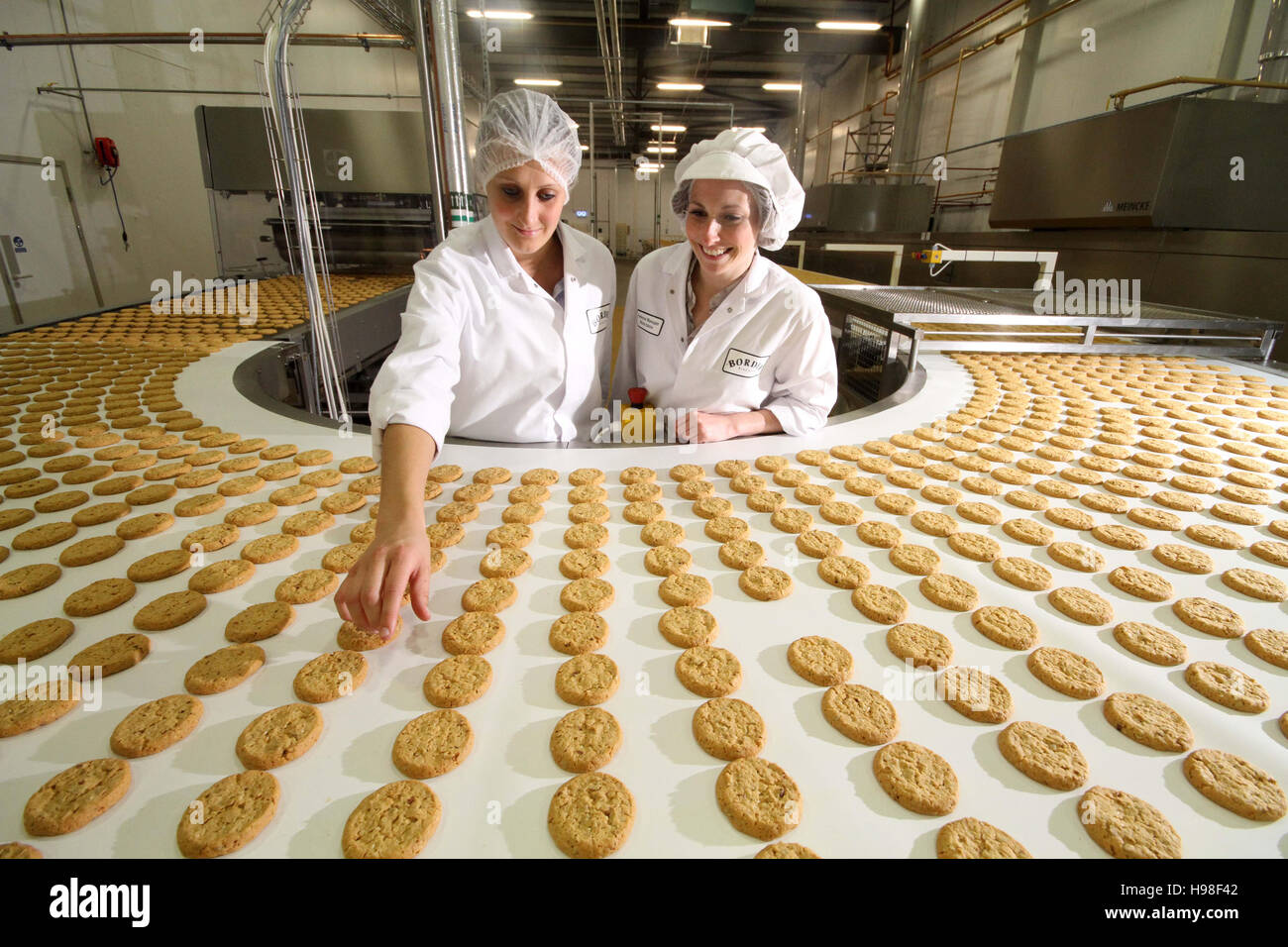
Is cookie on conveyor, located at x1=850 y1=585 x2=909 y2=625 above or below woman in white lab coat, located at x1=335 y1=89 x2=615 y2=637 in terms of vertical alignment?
below

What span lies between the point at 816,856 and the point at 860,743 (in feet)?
0.65

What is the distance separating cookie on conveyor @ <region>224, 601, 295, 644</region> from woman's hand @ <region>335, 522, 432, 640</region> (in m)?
0.16

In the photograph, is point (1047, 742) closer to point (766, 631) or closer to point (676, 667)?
point (766, 631)

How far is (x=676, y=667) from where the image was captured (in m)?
0.89

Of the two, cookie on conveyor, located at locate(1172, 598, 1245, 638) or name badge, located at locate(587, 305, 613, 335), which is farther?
name badge, located at locate(587, 305, 613, 335)

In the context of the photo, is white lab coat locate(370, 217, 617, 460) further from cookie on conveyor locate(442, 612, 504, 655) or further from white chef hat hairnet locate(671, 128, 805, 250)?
cookie on conveyor locate(442, 612, 504, 655)

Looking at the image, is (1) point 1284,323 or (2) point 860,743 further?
(1) point 1284,323

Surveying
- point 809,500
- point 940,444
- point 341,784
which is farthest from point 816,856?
point 940,444

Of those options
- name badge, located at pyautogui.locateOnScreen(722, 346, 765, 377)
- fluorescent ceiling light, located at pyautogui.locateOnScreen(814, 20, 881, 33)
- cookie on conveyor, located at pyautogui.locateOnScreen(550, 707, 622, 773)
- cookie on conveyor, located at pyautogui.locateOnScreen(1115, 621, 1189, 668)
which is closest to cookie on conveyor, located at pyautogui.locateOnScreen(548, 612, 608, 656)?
cookie on conveyor, located at pyautogui.locateOnScreen(550, 707, 622, 773)

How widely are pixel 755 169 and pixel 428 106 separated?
3484mm

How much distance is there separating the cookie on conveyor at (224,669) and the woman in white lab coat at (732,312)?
4.13 feet

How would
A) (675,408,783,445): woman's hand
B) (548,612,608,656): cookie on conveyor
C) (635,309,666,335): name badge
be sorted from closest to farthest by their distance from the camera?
(548,612,608,656): cookie on conveyor < (675,408,783,445): woman's hand < (635,309,666,335): name badge

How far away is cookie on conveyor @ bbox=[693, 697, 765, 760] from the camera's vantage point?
761mm

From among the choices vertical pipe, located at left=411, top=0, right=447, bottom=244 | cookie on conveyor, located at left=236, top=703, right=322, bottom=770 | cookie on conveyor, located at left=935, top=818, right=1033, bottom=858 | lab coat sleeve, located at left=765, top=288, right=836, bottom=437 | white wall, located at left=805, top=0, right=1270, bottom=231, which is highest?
white wall, located at left=805, top=0, right=1270, bottom=231
